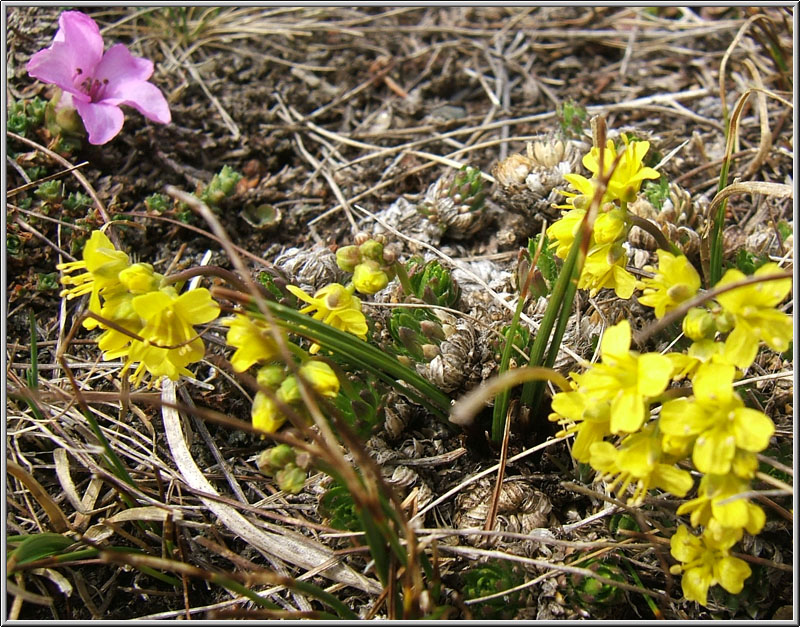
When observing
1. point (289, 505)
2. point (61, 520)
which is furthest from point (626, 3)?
point (61, 520)

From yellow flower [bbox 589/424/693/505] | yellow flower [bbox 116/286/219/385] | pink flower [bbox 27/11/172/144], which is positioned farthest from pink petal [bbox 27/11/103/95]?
yellow flower [bbox 589/424/693/505]

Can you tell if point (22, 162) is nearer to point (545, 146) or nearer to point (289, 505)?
point (289, 505)

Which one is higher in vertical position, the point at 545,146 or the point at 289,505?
the point at 545,146

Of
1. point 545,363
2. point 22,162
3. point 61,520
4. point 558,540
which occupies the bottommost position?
point 558,540

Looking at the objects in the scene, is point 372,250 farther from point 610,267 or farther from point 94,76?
point 94,76

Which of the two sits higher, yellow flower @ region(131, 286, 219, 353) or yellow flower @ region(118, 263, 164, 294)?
yellow flower @ region(118, 263, 164, 294)

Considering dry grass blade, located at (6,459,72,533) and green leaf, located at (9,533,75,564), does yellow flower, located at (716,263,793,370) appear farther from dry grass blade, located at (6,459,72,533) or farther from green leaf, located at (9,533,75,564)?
dry grass blade, located at (6,459,72,533)

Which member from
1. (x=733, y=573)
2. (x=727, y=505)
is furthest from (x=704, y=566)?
(x=727, y=505)
